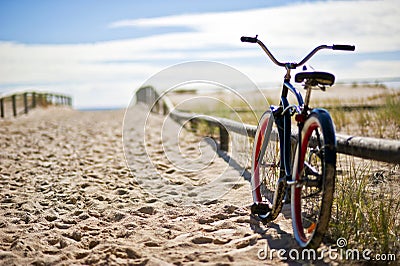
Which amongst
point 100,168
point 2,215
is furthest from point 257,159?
point 100,168

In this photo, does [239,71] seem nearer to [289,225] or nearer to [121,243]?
[289,225]

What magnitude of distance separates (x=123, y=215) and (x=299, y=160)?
5.40 feet

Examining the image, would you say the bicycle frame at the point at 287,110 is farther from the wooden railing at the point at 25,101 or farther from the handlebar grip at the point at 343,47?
the wooden railing at the point at 25,101

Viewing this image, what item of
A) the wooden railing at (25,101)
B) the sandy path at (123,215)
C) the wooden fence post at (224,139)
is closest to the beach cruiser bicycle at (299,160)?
the sandy path at (123,215)

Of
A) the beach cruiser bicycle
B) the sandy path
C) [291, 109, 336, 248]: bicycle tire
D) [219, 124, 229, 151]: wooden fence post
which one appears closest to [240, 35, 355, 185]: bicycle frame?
the beach cruiser bicycle

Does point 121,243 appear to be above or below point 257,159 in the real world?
below

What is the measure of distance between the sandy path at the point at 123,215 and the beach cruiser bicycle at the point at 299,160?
0.19 m

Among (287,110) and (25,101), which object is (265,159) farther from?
(25,101)

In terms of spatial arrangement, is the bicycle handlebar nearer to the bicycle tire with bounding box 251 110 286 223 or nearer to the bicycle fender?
the bicycle tire with bounding box 251 110 286 223

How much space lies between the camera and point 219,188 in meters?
4.85

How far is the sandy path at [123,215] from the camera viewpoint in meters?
3.00

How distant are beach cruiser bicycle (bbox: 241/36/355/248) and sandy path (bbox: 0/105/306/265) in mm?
188

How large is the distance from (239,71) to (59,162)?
3262 millimetres

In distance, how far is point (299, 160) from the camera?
2869mm
